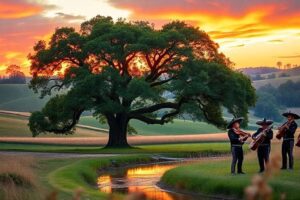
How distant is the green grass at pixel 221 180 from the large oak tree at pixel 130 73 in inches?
891

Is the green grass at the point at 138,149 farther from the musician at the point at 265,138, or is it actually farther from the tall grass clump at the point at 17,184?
the tall grass clump at the point at 17,184

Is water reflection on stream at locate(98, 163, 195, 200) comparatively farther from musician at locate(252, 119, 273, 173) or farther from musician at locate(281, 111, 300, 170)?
musician at locate(281, 111, 300, 170)

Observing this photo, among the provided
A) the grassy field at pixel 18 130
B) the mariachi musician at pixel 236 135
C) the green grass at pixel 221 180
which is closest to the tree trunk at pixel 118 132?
the green grass at pixel 221 180

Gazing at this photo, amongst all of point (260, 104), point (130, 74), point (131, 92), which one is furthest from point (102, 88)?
point (260, 104)

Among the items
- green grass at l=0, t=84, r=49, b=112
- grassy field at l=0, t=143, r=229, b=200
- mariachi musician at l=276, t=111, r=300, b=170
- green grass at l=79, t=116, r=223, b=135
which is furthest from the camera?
green grass at l=0, t=84, r=49, b=112

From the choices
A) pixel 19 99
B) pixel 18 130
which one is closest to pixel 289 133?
pixel 18 130

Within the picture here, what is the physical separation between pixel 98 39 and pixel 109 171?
21.1 m

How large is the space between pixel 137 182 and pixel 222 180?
5934 mm

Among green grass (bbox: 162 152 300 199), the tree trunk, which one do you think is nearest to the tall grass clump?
green grass (bbox: 162 152 300 199)

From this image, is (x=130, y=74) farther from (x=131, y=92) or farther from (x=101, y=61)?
(x=131, y=92)

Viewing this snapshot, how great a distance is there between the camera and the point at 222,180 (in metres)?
24.0

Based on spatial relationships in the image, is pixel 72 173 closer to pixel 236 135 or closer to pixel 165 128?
pixel 236 135

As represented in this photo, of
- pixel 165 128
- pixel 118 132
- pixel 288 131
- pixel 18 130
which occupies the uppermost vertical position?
pixel 288 131

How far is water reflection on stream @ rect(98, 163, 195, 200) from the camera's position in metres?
23.8
